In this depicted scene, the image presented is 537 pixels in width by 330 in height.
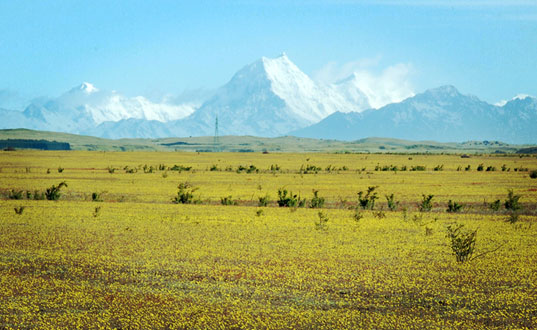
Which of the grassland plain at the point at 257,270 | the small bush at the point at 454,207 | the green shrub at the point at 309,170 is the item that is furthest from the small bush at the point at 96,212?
the green shrub at the point at 309,170

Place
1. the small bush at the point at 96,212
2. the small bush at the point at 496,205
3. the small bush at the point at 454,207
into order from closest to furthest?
the small bush at the point at 96,212 < the small bush at the point at 496,205 < the small bush at the point at 454,207

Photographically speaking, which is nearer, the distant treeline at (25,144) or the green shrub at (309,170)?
the green shrub at (309,170)

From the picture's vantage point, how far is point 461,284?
14336mm

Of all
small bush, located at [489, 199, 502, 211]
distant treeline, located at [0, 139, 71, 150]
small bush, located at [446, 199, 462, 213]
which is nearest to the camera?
small bush, located at [489, 199, 502, 211]

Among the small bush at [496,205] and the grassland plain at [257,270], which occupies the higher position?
the small bush at [496,205]

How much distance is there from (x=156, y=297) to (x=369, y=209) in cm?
1939

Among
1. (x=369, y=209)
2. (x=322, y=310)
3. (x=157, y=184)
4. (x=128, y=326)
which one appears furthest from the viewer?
(x=157, y=184)

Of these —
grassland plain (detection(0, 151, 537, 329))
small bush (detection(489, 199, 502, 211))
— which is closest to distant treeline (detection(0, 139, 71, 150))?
grassland plain (detection(0, 151, 537, 329))

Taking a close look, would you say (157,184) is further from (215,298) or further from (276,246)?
(215,298)

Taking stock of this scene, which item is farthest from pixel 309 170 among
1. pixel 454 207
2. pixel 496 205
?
pixel 496 205

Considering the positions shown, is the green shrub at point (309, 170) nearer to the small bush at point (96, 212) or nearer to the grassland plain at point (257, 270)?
the grassland plain at point (257, 270)

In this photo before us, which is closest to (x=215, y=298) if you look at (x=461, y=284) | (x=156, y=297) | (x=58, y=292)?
(x=156, y=297)

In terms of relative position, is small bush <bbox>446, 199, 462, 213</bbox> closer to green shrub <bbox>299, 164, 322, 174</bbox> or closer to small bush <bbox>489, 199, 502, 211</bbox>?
small bush <bbox>489, 199, 502, 211</bbox>

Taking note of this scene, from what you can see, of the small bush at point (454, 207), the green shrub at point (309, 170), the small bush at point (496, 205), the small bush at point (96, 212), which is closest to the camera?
the small bush at point (96, 212)
